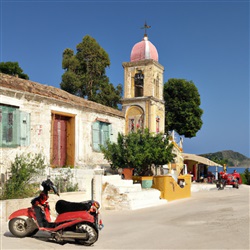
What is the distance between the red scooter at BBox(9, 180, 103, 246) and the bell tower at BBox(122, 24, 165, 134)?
14.3 meters

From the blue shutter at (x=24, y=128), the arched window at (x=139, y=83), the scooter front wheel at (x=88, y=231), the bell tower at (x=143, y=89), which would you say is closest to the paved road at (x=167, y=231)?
the scooter front wheel at (x=88, y=231)

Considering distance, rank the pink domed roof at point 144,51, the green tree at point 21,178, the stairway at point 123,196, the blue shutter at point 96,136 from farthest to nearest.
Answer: the pink domed roof at point 144,51 < the blue shutter at point 96,136 < the stairway at point 123,196 < the green tree at point 21,178

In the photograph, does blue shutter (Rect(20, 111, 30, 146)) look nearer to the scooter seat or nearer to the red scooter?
the red scooter

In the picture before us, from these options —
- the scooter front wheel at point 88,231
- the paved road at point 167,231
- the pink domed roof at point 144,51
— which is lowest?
the paved road at point 167,231

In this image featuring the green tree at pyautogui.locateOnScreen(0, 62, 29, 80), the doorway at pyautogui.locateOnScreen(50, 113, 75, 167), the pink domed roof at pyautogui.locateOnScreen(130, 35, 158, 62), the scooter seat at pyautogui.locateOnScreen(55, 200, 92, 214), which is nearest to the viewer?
the scooter seat at pyautogui.locateOnScreen(55, 200, 92, 214)

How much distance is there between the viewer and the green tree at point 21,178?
1025cm

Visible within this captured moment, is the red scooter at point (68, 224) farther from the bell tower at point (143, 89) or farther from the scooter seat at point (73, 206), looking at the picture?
the bell tower at point (143, 89)

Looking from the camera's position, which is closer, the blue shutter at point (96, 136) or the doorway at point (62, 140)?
the doorway at point (62, 140)

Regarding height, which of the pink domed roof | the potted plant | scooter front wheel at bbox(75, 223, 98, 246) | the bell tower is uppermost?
the pink domed roof

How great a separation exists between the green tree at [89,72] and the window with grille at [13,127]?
58.0ft

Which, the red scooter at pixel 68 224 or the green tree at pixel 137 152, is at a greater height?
the green tree at pixel 137 152

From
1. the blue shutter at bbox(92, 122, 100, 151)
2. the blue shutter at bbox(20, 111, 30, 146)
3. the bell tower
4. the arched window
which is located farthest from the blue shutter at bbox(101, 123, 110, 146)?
the arched window

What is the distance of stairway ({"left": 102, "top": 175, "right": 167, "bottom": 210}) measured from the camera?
42.5ft

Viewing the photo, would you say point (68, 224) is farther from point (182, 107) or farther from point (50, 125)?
point (182, 107)
